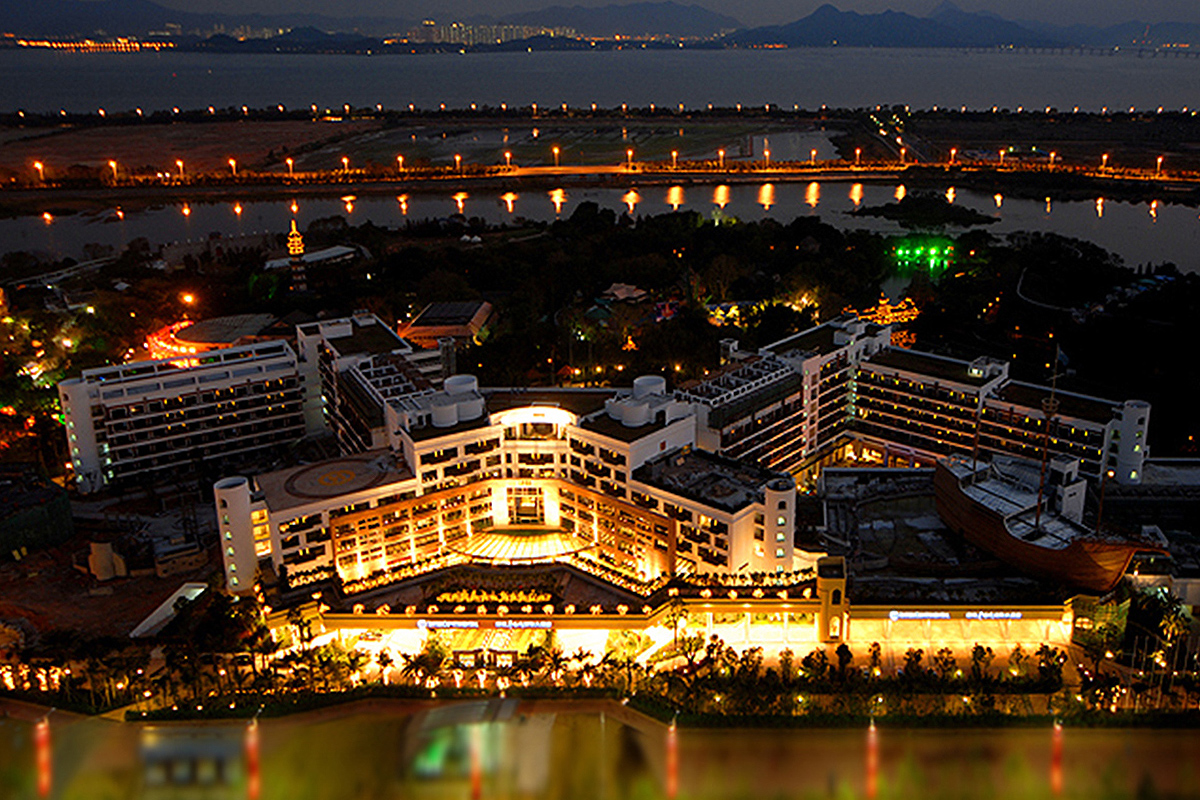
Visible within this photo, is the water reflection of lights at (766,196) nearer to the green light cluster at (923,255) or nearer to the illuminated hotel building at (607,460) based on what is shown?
the green light cluster at (923,255)

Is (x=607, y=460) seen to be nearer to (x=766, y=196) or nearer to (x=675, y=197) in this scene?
(x=675, y=197)

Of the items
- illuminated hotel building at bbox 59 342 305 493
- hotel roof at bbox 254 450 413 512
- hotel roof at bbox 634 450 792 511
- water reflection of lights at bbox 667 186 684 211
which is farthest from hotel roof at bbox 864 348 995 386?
water reflection of lights at bbox 667 186 684 211

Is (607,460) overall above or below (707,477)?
above

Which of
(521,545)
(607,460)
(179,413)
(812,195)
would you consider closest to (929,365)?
(607,460)

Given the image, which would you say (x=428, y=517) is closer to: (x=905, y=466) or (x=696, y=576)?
(x=696, y=576)

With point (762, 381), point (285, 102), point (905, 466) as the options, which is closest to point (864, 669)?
point (762, 381)

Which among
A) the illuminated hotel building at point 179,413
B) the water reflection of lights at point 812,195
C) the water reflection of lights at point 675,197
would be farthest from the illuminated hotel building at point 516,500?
the water reflection of lights at point 812,195

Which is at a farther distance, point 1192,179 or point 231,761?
point 1192,179
